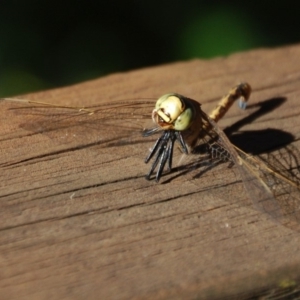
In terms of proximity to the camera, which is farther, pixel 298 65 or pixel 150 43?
pixel 150 43

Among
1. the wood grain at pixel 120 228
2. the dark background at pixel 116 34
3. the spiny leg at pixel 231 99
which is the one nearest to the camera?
the wood grain at pixel 120 228

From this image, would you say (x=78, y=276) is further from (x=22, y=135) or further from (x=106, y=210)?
(x=22, y=135)

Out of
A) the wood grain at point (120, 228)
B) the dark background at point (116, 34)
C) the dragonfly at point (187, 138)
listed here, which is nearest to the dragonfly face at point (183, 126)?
the dragonfly at point (187, 138)

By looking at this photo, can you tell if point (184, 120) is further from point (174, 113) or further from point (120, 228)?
point (120, 228)

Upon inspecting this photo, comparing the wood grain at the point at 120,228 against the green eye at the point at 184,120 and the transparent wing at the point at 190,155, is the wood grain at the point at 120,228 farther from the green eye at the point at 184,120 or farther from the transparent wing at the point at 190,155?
the green eye at the point at 184,120

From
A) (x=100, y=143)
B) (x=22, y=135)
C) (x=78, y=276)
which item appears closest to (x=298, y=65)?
(x=100, y=143)

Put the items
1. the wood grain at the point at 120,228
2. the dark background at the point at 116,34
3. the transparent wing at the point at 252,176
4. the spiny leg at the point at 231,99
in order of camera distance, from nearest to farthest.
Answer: the wood grain at the point at 120,228, the transparent wing at the point at 252,176, the spiny leg at the point at 231,99, the dark background at the point at 116,34

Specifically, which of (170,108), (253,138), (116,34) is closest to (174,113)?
(170,108)
